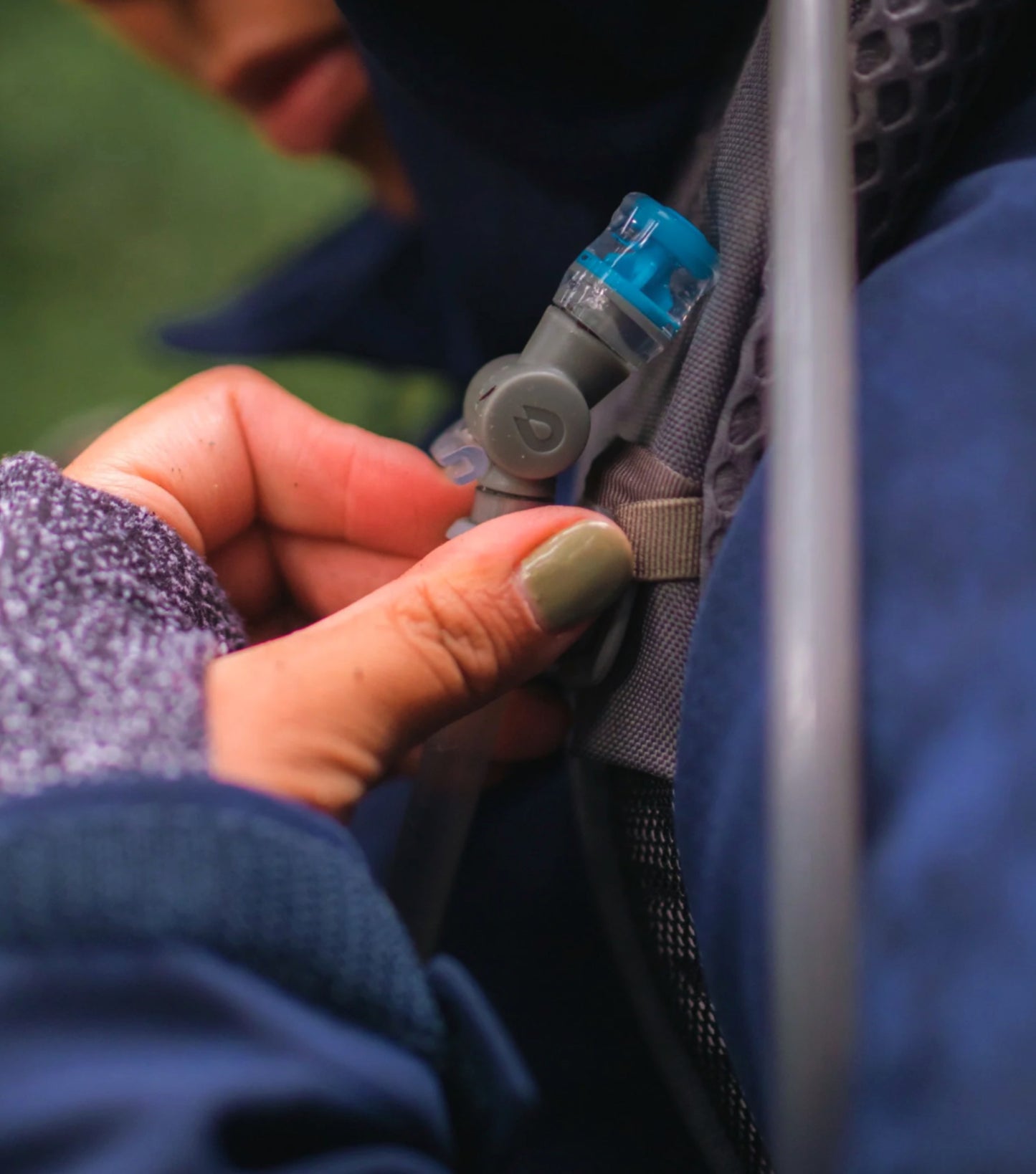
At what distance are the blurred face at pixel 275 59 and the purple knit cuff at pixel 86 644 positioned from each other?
428mm

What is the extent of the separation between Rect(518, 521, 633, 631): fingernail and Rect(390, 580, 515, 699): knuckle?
0.01 metres

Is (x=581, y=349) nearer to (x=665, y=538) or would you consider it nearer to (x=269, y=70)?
(x=665, y=538)

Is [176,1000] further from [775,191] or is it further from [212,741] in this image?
[775,191]

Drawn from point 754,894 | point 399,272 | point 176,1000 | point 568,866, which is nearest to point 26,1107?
point 176,1000

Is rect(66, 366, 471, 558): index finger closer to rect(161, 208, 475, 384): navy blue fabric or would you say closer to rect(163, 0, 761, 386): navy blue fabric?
rect(163, 0, 761, 386): navy blue fabric

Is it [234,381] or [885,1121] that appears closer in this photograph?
[885,1121]

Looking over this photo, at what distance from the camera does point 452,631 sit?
325 millimetres

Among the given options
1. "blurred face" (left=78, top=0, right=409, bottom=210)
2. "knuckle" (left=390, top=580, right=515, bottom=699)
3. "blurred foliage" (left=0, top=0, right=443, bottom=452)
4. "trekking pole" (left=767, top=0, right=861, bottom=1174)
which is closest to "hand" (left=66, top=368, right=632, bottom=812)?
"knuckle" (left=390, top=580, right=515, bottom=699)

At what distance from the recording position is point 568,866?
490 millimetres

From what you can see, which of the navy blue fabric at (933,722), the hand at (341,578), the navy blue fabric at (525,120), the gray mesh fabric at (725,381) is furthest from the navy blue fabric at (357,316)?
the navy blue fabric at (933,722)

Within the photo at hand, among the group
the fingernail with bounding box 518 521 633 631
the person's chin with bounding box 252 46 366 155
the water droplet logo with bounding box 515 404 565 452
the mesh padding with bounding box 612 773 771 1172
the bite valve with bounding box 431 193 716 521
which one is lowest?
the mesh padding with bounding box 612 773 771 1172

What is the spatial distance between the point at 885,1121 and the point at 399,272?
A: 74cm

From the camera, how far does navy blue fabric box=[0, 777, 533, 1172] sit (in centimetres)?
21

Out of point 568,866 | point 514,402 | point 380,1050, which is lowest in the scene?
point 568,866
